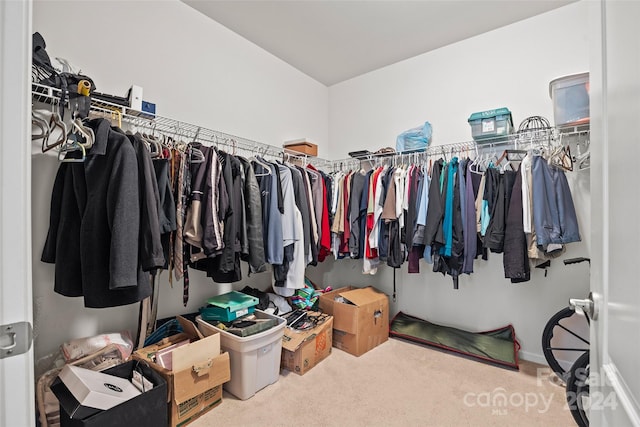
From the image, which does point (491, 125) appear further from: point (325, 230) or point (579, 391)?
point (579, 391)

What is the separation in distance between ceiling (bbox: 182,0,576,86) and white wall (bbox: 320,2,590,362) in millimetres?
169

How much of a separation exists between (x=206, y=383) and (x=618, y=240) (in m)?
1.96

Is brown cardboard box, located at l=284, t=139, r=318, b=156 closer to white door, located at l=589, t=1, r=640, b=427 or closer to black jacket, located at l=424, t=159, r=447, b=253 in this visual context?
black jacket, located at l=424, t=159, r=447, b=253

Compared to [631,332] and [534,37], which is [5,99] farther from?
[534,37]

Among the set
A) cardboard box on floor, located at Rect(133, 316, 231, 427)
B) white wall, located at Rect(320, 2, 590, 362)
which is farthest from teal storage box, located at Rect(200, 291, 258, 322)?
white wall, located at Rect(320, 2, 590, 362)

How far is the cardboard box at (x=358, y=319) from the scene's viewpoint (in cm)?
257

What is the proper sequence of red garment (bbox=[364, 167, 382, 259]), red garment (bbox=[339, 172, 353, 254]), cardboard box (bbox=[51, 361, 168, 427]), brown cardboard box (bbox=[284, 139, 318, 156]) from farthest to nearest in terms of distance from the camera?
brown cardboard box (bbox=[284, 139, 318, 156]) < red garment (bbox=[339, 172, 353, 254]) < red garment (bbox=[364, 167, 382, 259]) < cardboard box (bbox=[51, 361, 168, 427])

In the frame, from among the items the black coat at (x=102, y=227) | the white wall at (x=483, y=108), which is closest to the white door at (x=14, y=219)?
the black coat at (x=102, y=227)

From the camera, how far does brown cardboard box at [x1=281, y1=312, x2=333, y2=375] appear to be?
2.26 m

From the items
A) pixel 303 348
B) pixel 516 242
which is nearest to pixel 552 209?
pixel 516 242

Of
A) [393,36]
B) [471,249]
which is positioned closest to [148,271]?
[471,249]

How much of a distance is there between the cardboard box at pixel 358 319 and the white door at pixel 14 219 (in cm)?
225

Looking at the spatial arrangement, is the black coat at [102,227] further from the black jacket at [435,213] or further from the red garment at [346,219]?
the black jacket at [435,213]

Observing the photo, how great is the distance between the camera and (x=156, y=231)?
57.6 inches
